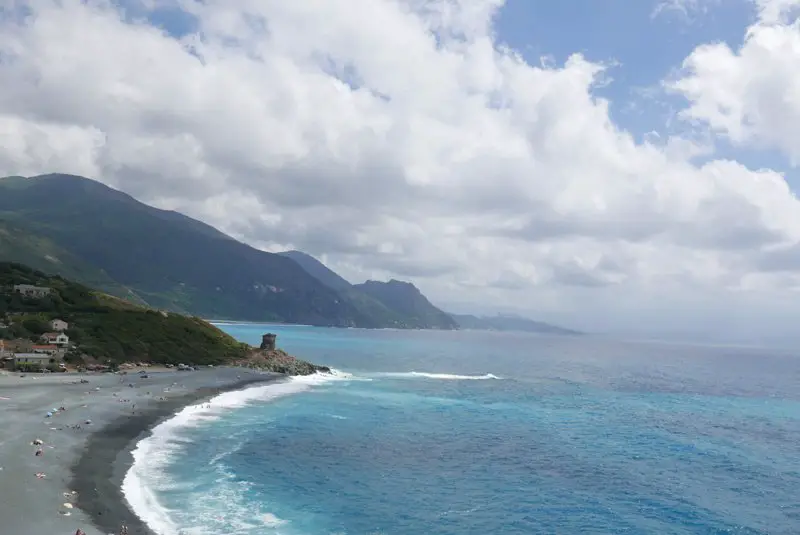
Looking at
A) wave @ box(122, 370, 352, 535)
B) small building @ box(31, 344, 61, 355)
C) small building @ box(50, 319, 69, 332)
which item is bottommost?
wave @ box(122, 370, 352, 535)

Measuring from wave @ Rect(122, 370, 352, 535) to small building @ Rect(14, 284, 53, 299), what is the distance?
8014 centimetres

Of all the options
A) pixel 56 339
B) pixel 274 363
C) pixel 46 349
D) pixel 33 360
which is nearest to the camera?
pixel 33 360

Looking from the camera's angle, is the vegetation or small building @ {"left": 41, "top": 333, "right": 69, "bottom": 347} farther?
the vegetation

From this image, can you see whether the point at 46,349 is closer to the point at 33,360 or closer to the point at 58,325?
the point at 33,360

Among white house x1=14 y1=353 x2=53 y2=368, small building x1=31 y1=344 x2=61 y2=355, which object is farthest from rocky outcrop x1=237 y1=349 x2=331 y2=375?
white house x1=14 y1=353 x2=53 y2=368

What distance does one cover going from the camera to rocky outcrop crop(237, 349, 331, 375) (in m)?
150

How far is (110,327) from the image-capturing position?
466 feet

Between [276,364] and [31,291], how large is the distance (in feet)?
239

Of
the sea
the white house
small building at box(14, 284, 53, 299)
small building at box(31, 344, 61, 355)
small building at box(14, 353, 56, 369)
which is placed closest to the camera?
the sea

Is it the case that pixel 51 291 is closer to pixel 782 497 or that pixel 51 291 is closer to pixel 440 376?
pixel 440 376

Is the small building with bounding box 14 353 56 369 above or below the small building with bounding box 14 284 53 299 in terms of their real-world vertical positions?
below

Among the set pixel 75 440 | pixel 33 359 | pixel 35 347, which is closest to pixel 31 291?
pixel 35 347

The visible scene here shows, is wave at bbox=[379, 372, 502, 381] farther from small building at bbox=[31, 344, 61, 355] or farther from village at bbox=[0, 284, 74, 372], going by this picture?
small building at bbox=[31, 344, 61, 355]

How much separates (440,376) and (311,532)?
12829 cm
